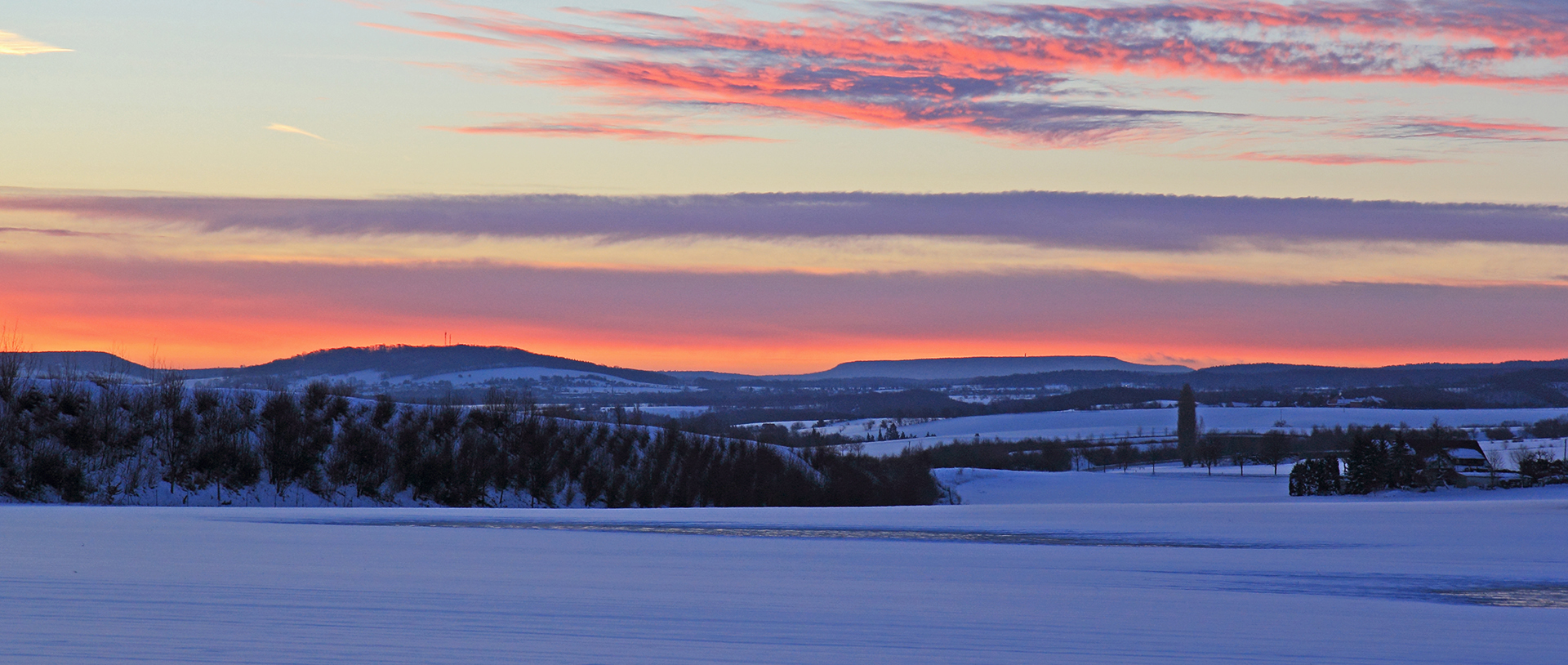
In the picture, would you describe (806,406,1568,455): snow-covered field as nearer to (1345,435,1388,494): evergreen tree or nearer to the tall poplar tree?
the tall poplar tree

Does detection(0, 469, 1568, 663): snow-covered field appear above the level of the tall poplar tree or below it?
below

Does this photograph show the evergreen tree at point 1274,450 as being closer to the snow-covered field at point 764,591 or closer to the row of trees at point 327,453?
the row of trees at point 327,453

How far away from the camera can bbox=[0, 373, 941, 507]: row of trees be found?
37.6 meters

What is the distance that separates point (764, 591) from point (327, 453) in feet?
109

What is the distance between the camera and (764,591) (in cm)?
1336

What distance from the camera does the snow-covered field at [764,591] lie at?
10.2 meters

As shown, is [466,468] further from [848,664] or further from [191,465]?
[848,664]

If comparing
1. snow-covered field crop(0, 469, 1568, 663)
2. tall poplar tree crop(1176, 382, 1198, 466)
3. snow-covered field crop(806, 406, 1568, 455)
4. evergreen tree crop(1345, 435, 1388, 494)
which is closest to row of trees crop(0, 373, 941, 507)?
snow-covered field crop(0, 469, 1568, 663)

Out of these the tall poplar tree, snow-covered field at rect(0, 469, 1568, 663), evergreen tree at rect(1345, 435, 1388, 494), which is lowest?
snow-covered field at rect(0, 469, 1568, 663)

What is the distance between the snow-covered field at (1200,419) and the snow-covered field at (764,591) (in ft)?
437

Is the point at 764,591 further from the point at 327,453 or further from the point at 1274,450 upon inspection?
the point at 1274,450

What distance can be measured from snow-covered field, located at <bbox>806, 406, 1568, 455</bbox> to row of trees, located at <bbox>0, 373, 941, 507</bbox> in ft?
336

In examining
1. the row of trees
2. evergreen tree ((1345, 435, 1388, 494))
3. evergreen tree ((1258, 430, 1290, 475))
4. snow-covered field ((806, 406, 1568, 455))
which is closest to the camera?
the row of trees

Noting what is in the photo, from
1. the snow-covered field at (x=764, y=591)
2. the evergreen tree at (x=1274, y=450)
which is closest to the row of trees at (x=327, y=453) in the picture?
the snow-covered field at (x=764, y=591)
